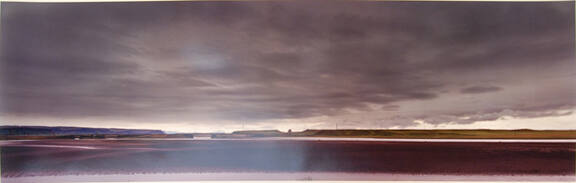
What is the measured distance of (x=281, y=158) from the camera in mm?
2514

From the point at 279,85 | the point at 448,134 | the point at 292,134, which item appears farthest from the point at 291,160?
the point at 448,134

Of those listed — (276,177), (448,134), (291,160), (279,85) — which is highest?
(279,85)

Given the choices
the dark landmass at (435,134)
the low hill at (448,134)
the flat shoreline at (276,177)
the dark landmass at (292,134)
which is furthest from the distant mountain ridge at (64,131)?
the low hill at (448,134)

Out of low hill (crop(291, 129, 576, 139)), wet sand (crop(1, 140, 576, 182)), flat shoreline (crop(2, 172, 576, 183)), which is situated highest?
low hill (crop(291, 129, 576, 139))

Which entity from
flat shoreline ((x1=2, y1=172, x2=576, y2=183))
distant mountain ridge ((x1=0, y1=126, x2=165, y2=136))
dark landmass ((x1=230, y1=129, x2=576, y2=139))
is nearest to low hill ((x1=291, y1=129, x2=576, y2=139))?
dark landmass ((x1=230, y1=129, x2=576, y2=139))

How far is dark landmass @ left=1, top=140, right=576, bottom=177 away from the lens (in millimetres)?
2480

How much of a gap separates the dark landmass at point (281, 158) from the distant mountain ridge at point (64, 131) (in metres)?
0.08

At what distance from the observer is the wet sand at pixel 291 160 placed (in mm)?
2480

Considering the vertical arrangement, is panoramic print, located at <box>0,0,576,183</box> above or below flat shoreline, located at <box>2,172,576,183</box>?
above

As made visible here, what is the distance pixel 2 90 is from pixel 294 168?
2351 millimetres

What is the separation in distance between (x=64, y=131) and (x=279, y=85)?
1748mm

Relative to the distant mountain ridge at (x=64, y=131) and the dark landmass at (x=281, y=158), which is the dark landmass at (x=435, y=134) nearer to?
the dark landmass at (x=281, y=158)

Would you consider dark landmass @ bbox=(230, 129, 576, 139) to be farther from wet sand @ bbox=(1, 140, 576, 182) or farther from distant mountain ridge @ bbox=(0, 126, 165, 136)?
distant mountain ridge @ bbox=(0, 126, 165, 136)

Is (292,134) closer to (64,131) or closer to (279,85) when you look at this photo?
(279,85)
